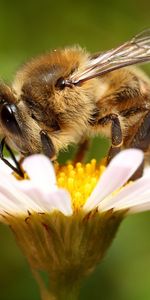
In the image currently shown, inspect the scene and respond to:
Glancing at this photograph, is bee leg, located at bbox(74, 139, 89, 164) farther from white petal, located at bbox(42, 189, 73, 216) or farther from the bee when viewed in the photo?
white petal, located at bbox(42, 189, 73, 216)

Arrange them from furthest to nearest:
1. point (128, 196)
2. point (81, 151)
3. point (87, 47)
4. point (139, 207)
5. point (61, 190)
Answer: point (87, 47), point (81, 151), point (139, 207), point (128, 196), point (61, 190)

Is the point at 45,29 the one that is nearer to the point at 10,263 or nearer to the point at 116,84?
the point at 10,263

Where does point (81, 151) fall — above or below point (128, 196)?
above

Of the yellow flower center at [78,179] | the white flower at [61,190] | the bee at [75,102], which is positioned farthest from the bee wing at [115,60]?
the white flower at [61,190]

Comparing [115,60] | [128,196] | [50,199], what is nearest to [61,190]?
[50,199]

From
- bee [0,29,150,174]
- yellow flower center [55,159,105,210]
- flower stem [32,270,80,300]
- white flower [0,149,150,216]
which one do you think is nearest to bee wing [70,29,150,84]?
bee [0,29,150,174]

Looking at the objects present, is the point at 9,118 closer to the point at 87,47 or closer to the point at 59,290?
the point at 59,290
